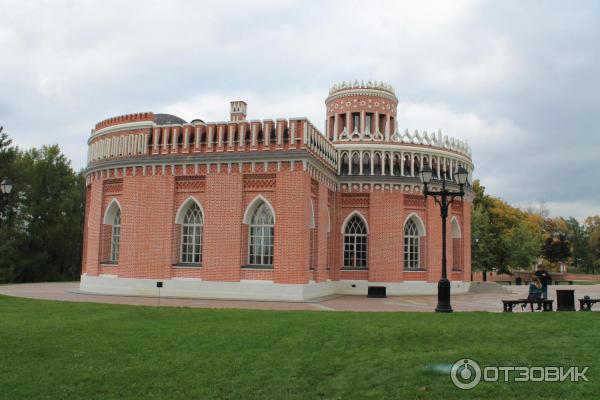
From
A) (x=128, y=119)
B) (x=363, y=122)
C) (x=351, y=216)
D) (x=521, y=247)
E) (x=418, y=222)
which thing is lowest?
(x=521, y=247)

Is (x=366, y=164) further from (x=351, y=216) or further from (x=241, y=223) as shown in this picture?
(x=241, y=223)

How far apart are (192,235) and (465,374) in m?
16.3

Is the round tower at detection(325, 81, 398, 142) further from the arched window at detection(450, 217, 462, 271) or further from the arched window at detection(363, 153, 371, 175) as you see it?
the arched window at detection(450, 217, 462, 271)

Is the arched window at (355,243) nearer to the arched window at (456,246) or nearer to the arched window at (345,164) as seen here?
the arched window at (345,164)

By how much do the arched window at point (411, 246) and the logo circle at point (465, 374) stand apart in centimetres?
1810

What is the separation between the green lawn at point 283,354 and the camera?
7.87m

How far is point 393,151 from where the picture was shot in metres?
26.8

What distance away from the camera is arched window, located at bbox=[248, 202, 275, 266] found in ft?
70.1

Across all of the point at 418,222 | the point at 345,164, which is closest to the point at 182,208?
the point at 345,164

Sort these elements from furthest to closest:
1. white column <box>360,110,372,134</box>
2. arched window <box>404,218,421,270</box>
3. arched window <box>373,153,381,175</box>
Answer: white column <box>360,110,372,134</box> → arched window <box>373,153,381,175</box> → arched window <box>404,218,421,270</box>

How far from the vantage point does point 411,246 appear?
26.7 metres

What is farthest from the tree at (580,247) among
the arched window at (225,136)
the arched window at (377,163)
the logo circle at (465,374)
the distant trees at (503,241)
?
the logo circle at (465,374)

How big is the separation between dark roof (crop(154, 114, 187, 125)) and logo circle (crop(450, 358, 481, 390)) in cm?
1904

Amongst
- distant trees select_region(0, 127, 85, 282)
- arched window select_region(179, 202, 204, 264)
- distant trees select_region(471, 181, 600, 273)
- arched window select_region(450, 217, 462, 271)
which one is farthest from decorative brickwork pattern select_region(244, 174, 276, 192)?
distant trees select_region(471, 181, 600, 273)
